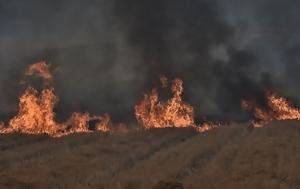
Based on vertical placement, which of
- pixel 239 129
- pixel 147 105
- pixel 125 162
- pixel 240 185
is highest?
pixel 147 105

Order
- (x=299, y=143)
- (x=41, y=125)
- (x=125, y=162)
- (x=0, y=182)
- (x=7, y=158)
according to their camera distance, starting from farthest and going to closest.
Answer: (x=41, y=125) → (x=299, y=143) → (x=7, y=158) → (x=125, y=162) → (x=0, y=182)

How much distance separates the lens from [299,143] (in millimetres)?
29891

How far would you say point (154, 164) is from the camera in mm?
21688

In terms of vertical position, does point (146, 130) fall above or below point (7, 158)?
above

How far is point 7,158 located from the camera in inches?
992

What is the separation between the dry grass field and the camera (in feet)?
55.5

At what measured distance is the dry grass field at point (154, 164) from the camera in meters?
16.9

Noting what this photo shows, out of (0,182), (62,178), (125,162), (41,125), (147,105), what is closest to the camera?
(0,182)

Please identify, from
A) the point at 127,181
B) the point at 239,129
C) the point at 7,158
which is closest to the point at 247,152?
the point at 127,181

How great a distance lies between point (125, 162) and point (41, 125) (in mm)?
21259

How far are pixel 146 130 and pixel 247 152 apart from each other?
1721 cm

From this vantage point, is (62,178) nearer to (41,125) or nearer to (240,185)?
(240,185)

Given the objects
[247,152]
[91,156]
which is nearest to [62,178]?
[91,156]

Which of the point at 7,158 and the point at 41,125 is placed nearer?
the point at 7,158
